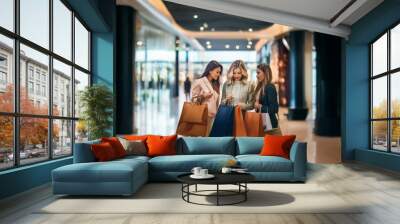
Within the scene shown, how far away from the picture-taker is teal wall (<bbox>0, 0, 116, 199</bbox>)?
596 cm

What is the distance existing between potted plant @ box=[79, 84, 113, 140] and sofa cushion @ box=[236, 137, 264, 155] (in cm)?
287

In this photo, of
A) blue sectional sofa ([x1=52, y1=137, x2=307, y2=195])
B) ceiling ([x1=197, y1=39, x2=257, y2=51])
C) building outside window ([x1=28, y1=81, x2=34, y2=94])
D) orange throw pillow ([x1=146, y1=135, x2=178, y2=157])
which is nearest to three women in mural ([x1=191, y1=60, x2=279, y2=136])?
blue sectional sofa ([x1=52, y1=137, x2=307, y2=195])

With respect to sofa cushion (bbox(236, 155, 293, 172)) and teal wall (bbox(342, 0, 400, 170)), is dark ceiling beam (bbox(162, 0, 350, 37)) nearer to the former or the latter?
teal wall (bbox(342, 0, 400, 170))

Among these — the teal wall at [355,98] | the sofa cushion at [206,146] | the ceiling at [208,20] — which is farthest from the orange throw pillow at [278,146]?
the ceiling at [208,20]

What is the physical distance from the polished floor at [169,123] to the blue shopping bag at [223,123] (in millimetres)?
3210

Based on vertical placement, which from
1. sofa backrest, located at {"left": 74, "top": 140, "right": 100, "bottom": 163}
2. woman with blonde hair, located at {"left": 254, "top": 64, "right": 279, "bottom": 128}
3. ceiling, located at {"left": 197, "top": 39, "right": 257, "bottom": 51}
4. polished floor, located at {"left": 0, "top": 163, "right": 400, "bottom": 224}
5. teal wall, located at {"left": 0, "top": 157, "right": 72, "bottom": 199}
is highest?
ceiling, located at {"left": 197, "top": 39, "right": 257, "bottom": 51}

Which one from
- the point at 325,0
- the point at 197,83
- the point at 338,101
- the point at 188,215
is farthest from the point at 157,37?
the point at 188,215

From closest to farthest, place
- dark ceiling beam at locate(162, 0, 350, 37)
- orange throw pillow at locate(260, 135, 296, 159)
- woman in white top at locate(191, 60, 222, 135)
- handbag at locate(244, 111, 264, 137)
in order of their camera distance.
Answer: orange throw pillow at locate(260, 135, 296, 159)
handbag at locate(244, 111, 264, 137)
woman in white top at locate(191, 60, 222, 135)
dark ceiling beam at locate(162, 0, 350, 37)

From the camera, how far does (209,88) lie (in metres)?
9.32

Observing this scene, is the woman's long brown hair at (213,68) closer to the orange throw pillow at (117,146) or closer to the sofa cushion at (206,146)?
the sofa cushion at (206,146)

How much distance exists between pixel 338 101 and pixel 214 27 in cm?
638

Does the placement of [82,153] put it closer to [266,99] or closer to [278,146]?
[278,146]

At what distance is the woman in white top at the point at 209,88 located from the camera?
930 cm

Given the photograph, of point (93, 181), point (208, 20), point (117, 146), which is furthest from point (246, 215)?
point (208, 20)
